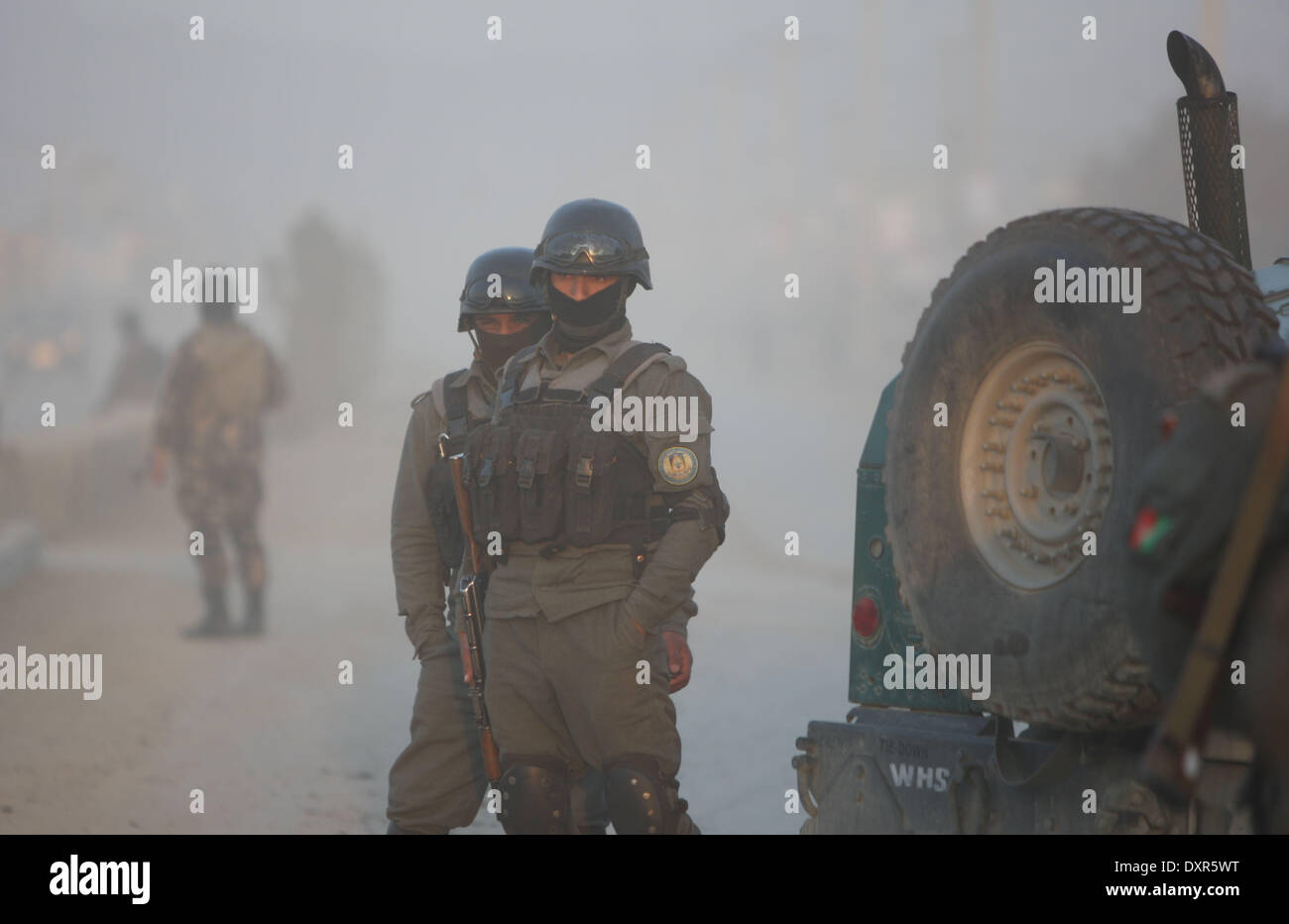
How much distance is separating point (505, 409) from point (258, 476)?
7.47 m

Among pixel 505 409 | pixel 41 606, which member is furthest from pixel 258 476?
pixel 505 409

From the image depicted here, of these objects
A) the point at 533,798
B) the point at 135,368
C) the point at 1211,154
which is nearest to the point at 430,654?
the point at 533,798

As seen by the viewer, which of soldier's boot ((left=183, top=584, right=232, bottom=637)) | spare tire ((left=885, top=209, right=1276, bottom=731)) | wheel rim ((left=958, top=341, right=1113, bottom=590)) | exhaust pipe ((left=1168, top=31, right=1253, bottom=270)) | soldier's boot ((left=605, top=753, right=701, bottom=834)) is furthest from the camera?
soldier's boot ((left=183, top=584, right=232, bottom=637))

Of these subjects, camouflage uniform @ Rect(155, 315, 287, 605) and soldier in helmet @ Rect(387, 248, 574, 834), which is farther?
camouflage uniform @ Rect(155, 315, 287, 605)

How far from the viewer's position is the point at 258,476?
11.8m

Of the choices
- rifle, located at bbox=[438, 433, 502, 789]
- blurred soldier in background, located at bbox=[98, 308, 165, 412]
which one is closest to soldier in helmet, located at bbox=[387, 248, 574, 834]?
rifle, located at bbox=[438, 433, 502, 789]

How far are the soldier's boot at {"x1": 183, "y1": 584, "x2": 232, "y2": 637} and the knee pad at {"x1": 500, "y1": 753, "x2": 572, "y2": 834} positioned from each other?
25.4 ft

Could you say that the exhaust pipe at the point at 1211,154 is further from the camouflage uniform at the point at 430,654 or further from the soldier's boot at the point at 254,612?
the soldier's boot at the point at 254,612

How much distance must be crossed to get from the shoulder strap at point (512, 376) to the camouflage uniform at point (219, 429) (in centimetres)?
667

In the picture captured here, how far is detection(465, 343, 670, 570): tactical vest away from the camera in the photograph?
4.43m

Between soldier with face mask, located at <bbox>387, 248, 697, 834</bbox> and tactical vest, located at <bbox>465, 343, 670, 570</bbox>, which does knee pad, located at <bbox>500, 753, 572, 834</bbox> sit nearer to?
soldier with face mask, located at <bbox>387, 248, 697, 834</bbox>

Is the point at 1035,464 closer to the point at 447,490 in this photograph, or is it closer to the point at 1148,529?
the point at 1148,529

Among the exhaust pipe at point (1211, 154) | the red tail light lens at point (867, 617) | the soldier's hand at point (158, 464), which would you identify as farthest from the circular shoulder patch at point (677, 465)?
the soldier's hand at point (158, 464)

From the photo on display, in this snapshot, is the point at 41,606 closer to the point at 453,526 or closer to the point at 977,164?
the point at 453,526
